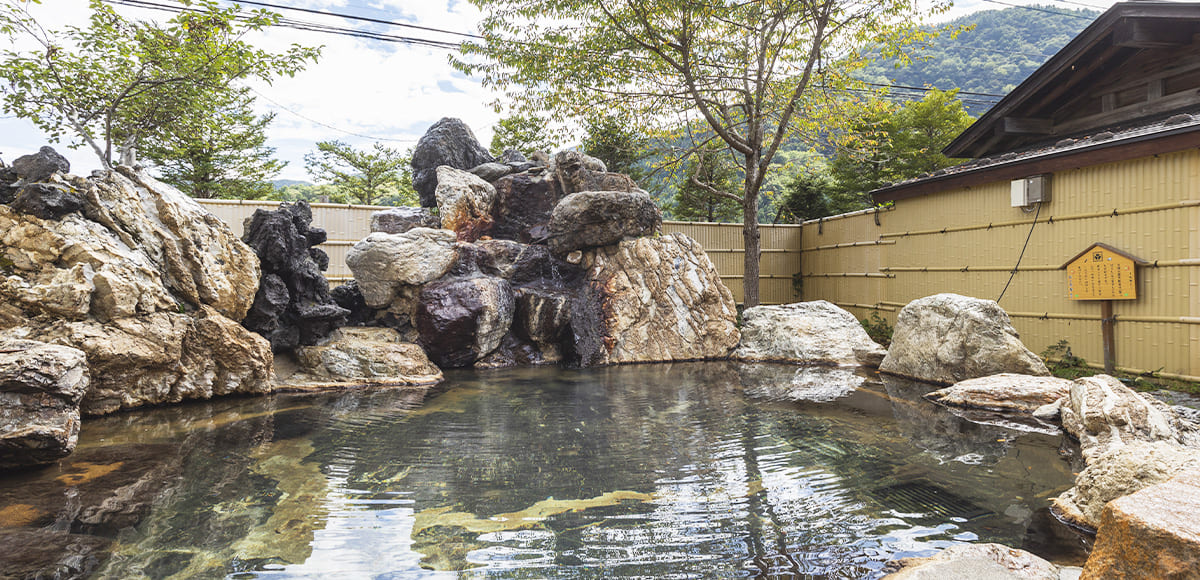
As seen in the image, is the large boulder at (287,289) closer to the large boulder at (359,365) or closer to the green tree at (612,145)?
the large boulder at (359,365)

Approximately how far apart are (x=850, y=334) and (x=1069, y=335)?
2.81 metres

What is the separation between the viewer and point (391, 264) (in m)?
8.77

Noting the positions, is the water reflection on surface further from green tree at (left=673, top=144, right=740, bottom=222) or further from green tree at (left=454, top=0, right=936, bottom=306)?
green tree at (left=673, top=144, right=740, bottom=222)

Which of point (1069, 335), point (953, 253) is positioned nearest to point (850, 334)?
point (953, 253)

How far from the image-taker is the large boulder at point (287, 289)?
7125mm

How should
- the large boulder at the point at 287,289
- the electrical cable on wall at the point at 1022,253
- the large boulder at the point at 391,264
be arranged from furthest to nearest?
the large boulder at the point at 391,264
the electrical cable on wall at the point at 1022,253
the large boulder at the point at 287,289

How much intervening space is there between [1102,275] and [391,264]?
9.40 m

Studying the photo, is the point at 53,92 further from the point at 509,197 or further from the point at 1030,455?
the point at 1030,455

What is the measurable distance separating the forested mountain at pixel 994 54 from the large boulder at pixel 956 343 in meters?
27.5

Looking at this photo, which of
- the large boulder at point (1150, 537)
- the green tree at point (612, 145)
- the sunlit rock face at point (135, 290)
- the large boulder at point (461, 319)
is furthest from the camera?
the green tree at point (612, 145)

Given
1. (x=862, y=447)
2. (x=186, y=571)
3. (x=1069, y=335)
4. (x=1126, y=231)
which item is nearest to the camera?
(x=186, y=571)

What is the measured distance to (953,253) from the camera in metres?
9.09

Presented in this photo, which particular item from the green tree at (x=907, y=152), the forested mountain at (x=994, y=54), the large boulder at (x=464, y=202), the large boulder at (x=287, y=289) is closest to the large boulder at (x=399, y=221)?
the large boulder at (x=464, y=202)

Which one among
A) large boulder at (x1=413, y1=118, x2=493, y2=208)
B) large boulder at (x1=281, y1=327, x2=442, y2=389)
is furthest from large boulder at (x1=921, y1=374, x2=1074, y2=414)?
large boulder at (x1=413, y1=118, x2=493, y2=208)
